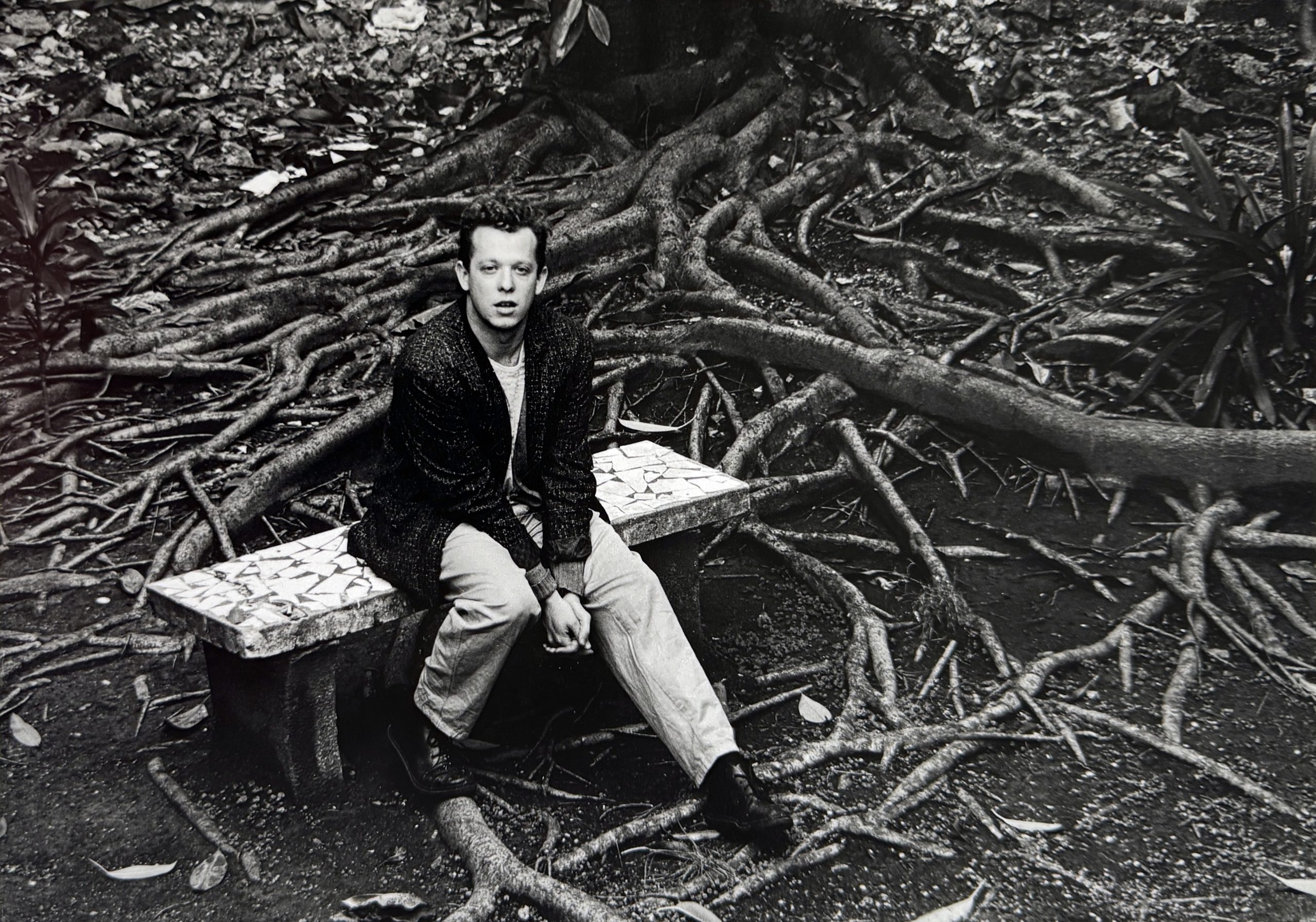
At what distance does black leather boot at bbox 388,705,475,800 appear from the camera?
2424mm

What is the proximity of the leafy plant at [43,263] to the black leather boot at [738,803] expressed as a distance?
2806mm

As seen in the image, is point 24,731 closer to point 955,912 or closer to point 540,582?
point 540,582

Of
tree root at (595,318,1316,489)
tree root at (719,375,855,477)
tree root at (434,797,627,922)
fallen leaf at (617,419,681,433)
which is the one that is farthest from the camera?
fallen leaf at (617,419,681,433)

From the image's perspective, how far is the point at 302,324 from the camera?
4328mm

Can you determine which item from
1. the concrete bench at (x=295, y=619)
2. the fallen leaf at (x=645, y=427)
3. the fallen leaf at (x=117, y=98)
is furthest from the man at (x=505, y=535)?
the fallen leaf at (x=117, y=98)

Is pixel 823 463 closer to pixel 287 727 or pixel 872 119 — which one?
pixel 287 727

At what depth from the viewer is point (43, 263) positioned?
3682 millimetres

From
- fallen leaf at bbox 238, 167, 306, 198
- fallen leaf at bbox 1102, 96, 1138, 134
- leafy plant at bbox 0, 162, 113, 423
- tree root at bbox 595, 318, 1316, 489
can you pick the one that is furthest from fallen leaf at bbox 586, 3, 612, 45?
fallen leaf at bbox 1102, 96, 1138, 134

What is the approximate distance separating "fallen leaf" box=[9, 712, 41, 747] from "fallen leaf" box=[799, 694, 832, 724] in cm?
190

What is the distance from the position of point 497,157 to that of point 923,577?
10.4ft

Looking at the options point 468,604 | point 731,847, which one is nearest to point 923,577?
point 731,847

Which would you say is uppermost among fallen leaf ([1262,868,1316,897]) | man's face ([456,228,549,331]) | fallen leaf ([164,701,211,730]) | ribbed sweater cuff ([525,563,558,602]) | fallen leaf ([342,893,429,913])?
man's face ([456,228,549,331])

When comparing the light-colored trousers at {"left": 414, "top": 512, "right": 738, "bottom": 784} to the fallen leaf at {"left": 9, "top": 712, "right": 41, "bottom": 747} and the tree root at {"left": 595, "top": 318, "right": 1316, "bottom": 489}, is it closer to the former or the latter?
the fallen leaf at {"left": 9, "top": 712, "right": 41, "bottom": 747}

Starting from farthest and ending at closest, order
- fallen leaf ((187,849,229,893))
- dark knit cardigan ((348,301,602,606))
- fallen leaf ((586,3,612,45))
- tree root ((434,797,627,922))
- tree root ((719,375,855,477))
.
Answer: fallen leaf ((586,3,612,45)) → tree root ((719,375,855,477)) → dark knit cardigan ((348,301,602,606)) → fallen leaf ((187,849,229,893)) → tree root ((434,797,627,922))
